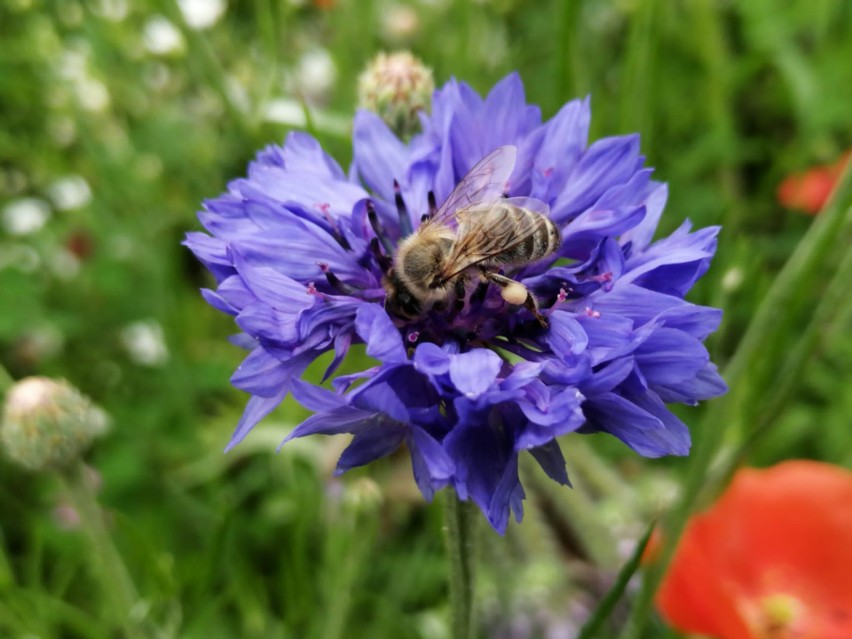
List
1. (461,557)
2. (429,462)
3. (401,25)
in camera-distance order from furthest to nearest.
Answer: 1. (401,25)
2. (461,557)
3. (429,462)

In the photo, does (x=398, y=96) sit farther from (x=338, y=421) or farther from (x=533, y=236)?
(x=338, y=421)

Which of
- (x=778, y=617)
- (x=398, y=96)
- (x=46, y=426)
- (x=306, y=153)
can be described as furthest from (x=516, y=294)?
(x=778, y=617)

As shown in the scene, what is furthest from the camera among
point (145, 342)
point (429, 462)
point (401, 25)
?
point (401, 25)

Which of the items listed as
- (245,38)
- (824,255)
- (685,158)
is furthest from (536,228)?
(245,38)

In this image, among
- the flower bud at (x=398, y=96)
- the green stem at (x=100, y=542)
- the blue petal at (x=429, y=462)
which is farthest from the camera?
the flower bud at (x=398, y=96)

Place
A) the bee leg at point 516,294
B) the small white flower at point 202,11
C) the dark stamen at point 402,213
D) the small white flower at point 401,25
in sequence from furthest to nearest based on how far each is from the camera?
the small white flower at point 401,25 < the small white flower at point 202,11 < the dark stamen at point 402,213 < the bee leg at point 516,294

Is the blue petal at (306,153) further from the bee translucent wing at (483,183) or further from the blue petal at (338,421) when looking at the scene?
the blue petal at (338,421)

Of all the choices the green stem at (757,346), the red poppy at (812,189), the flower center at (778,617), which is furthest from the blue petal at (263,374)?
the red poppy at (812,189)
